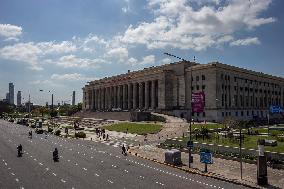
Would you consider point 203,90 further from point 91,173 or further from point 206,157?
point 91,173

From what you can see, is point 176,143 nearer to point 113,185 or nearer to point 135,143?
point 135,143

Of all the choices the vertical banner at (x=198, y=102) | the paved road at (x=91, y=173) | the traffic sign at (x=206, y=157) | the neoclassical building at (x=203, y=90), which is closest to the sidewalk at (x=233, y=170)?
the traffic sign at (x=206, y=157)

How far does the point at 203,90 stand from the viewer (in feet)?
347

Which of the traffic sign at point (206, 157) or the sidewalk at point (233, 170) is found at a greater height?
the traffic sign at point (206, 157)

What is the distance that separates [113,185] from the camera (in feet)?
82.3

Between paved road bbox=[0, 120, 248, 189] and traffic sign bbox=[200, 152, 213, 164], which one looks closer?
paved road bbox=[0, 120, 248, 189]

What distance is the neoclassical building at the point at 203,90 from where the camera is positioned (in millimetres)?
102750

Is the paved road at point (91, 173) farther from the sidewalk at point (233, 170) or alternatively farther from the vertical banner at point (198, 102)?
the vertical banner at point (198, 102)

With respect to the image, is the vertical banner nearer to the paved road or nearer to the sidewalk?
the sidewalk

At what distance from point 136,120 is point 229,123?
128 ft

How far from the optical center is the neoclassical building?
10275 centimetres

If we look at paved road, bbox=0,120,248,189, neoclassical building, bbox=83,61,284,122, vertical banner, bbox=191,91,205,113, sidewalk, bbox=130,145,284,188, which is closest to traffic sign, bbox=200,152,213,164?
sidewalk, bbox=130,145,284,188

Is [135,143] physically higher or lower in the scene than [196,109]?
lower

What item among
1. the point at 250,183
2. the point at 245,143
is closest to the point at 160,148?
the point at 245,143
